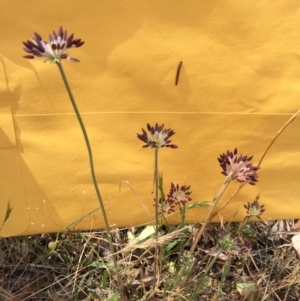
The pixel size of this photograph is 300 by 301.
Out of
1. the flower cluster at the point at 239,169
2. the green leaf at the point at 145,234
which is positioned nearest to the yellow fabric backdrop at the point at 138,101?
the green leaf at the point at 145,234

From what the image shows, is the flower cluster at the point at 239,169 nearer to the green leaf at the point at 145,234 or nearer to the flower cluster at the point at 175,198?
the flower cluster at the point at 175,198

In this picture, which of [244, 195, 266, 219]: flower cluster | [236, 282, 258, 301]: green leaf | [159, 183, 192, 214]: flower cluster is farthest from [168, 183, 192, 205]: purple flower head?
[236, 282, 258, 301]: green leaf

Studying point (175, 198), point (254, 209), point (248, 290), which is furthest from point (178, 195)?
point (248, 290)

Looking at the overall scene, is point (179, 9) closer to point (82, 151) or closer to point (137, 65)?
point (137, 65)

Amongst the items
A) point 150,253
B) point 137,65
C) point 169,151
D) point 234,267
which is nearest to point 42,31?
point 137,65

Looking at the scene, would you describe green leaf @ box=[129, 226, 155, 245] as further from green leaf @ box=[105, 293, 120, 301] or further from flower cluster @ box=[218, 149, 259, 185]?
flower cluster @ box=[218, 149, 259, 185]

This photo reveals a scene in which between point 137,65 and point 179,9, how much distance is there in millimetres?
106

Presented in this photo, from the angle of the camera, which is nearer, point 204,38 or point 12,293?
point 204,38

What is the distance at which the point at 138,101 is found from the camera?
0.84 meters

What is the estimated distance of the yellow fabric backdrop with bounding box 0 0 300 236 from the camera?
31.5 inches

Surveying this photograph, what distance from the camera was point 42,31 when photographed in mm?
790

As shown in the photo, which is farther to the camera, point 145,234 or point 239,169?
point 145,234

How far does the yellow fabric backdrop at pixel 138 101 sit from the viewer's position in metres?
0.80

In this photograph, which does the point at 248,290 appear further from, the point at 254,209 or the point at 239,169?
the point at 239,169
